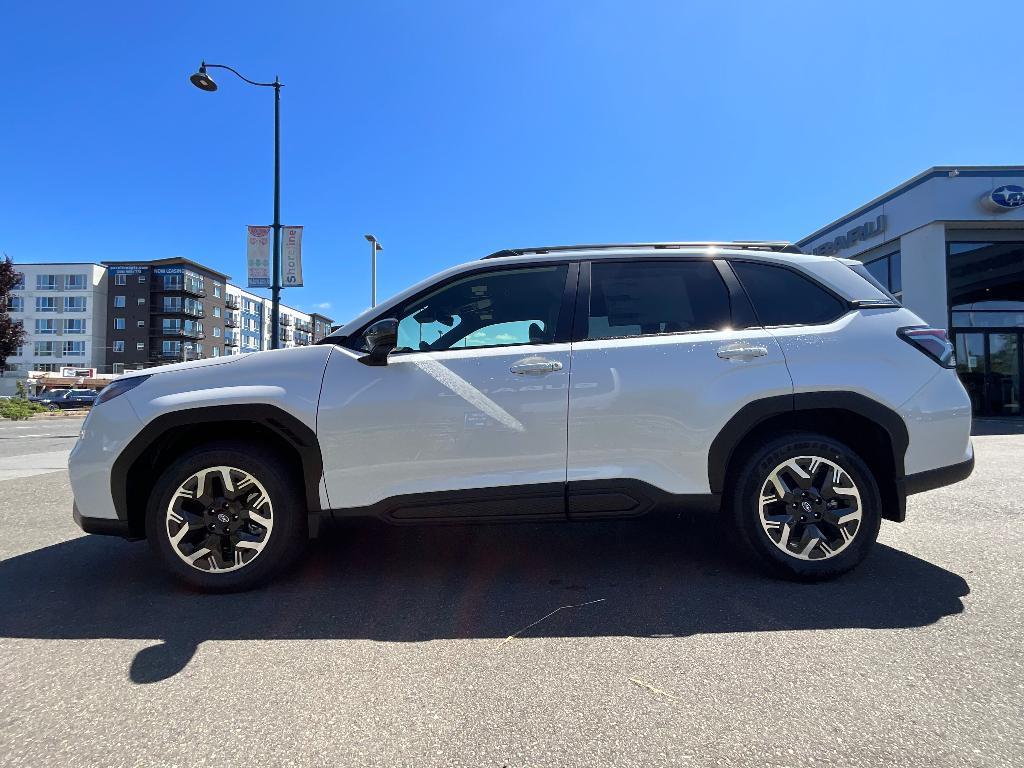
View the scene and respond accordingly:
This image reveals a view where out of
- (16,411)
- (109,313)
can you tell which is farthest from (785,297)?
(109,313)

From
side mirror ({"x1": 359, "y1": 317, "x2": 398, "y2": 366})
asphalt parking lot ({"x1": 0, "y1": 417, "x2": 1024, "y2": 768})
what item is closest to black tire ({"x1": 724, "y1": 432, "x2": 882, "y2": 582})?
asphalt parking lot ({"x1": 0, "y1": 417, "x2": 1024, "y2": 768})

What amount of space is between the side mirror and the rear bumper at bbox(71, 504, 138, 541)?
60.8 inches

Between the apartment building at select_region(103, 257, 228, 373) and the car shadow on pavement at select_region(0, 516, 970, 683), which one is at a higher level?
the apartment building at select_region(103, 257, 228, 373)

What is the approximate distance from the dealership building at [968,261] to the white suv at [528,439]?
57.0 ft

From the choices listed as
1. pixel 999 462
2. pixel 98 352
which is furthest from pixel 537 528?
pixel 98 352

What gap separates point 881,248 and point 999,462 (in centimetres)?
1462

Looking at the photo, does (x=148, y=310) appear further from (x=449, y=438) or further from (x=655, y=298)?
(x=655, y=298)

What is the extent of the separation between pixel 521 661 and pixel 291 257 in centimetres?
1257

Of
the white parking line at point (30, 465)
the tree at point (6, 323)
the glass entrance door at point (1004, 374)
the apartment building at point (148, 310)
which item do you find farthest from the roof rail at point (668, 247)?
the apartment building at point (148, 310)

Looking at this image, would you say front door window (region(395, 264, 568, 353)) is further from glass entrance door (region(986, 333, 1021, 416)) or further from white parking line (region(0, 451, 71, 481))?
glass entrance door (region(986, 333, 1021, 416))

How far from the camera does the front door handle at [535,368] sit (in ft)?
9.55

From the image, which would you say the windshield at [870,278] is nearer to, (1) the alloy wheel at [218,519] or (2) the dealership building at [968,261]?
(1) the alloy wheel at [218,519]

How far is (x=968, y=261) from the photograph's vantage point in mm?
17375

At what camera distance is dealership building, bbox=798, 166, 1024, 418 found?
1666 centimetres
